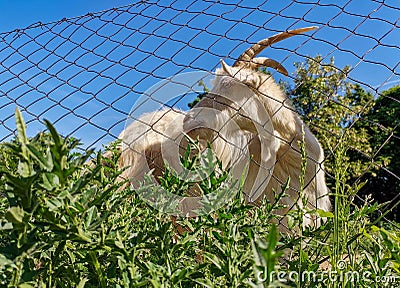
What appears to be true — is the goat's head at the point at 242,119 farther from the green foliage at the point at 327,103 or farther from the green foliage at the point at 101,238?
the green foliage at the point at 101,238

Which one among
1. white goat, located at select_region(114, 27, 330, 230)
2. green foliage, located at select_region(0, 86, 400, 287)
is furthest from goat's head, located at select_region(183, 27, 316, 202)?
green foliage, located at select_region(0, 86, 400, 287)

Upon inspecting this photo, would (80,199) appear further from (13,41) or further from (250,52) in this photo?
(250,52)

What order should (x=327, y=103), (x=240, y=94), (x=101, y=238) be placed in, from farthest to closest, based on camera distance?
(x=327, y=103)
(x=240, y=94)
(x=101, y=238)

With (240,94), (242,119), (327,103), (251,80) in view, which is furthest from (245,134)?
(327,103)

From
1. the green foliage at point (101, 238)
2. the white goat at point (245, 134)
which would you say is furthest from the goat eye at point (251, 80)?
the green foliage at point (101, 238)

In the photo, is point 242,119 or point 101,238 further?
point 242,119

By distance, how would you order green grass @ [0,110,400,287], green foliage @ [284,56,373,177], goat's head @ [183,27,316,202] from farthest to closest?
1. goat's head @ [183,27,316,202]
2. green foliage @ [284,56,373,177]
3. green grass @ [0,110,400,287]

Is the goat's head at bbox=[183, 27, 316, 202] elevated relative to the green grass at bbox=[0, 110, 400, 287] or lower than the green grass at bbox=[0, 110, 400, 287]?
elevated

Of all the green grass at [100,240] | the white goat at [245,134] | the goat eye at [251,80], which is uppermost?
the goat eye at [251,80]

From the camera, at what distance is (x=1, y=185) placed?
0.48 meters

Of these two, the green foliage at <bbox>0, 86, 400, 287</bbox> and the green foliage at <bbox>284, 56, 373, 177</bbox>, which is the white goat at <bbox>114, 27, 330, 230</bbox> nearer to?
the green foliage at <bbox>284, 56, 373, 177</bbox>

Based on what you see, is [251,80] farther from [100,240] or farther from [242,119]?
[100,240]

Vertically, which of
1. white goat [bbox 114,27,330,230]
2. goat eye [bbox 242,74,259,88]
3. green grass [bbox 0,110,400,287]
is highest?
goat eye [bbox 242,74,259,88]

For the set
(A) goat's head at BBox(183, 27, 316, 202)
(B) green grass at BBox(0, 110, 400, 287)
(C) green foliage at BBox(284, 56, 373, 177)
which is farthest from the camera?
(A) goat's head at BBox(183, 27, 316, 202)
